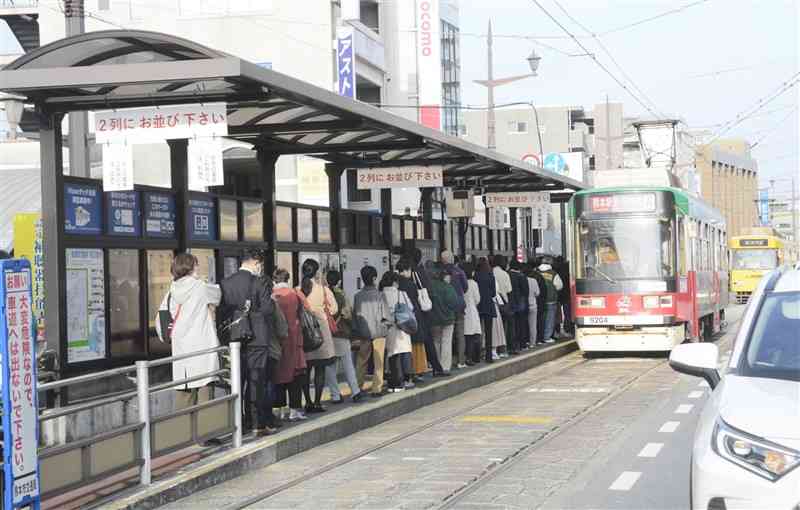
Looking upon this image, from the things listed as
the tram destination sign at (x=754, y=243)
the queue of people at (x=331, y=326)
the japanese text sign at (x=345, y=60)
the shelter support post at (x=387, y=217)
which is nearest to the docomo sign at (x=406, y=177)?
the queue of people at (x=331, y=326)

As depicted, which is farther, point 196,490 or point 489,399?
point 489,399

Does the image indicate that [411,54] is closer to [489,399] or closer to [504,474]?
[489,399]

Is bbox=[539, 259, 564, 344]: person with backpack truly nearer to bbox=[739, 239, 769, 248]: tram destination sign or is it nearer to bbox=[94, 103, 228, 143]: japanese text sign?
bbox=[94, 103, 228, 143]: japanese text sign

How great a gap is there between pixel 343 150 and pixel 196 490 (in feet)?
26.5

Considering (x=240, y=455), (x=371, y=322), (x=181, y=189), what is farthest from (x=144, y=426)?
(x=371, y=322)

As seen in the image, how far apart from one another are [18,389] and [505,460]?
4.82 metres

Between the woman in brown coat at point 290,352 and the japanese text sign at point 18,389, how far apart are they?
4553mm

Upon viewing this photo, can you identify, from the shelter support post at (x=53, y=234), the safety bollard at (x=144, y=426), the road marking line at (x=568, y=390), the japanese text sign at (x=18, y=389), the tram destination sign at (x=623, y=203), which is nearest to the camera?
the japanese text sign at (x=18, y=389)

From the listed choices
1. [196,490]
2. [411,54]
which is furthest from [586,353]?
[411,54]

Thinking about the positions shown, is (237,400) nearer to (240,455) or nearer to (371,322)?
(240,455)

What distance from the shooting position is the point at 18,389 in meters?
7.18

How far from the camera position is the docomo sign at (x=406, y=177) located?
18.5 meters

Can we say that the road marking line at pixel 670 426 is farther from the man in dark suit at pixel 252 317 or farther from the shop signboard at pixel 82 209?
the shop signboard at pixel 82 209

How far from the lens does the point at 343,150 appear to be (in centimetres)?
1659
